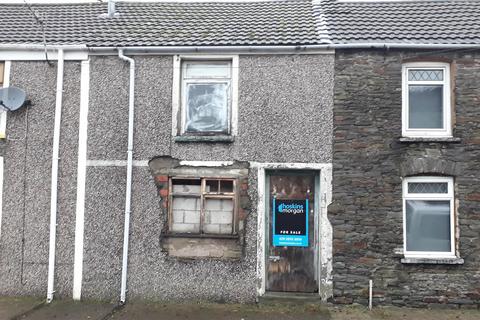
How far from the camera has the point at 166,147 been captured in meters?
7.06

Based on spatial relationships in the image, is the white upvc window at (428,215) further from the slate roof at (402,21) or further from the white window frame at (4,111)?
the white window frame at (4,111)

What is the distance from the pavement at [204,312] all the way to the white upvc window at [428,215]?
1.02 m

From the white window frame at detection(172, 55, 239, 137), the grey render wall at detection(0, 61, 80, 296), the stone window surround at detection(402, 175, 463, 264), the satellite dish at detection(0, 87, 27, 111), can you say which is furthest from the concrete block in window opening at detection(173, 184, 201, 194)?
the stone window surround at detection(402, 175, 463, 264)

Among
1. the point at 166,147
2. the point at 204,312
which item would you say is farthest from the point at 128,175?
the point at 204,312

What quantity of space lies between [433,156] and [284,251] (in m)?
2.97

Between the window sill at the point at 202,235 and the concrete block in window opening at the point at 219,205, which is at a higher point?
the concrete block in window opening at the point at 219,205

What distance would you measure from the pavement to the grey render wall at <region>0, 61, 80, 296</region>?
1.52 ft

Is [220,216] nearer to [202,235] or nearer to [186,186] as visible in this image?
[202,235]

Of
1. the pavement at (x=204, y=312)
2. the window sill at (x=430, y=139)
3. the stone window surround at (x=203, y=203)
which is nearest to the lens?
the pavement at (x=204, y=312)

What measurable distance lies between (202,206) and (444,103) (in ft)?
15.0

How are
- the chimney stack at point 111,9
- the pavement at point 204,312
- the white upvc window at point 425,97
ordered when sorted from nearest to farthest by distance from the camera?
1. the pavement at point 204,312
2. the white upvc window at point 425,97
3. the chimney stack at point 111,9

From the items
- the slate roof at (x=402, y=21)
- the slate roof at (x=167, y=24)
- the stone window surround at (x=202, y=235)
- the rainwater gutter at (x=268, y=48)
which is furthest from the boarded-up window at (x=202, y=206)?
the slate roof at (x=402, y=21)

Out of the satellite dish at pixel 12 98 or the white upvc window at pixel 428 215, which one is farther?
the satellite dish at pixel 12 98

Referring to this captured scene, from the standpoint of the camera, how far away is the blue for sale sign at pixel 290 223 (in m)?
6.96
